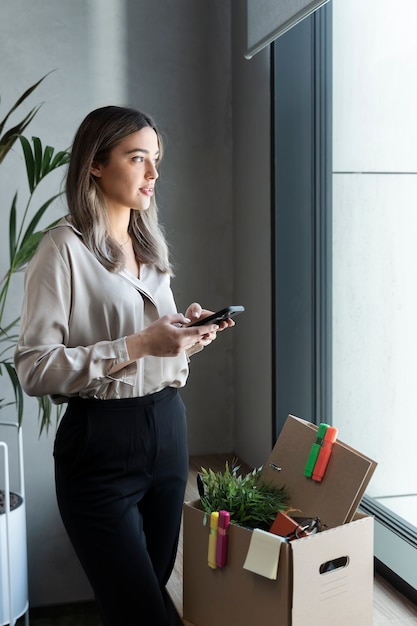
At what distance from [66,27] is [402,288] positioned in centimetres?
193

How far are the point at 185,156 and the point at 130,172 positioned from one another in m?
1.77

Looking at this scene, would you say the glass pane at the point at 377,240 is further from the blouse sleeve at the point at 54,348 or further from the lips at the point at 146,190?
the blouse sleeve at the point at 54,348

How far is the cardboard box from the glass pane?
733mm

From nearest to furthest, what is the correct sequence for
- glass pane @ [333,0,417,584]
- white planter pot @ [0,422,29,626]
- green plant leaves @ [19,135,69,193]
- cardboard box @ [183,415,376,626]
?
cardboard box @ [183,415,376,626], glass pane @ [333,0,417,584], green plant leaves @ [19,135,69,193], white planter pot @ [0,422,29,626]

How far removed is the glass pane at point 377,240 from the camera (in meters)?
2.52

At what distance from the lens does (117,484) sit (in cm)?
178

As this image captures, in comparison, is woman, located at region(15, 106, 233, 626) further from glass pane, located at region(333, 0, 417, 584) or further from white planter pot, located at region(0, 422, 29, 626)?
white planter pot, located at region(0, 422, 29, 626)

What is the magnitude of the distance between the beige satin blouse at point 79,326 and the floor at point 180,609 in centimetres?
80

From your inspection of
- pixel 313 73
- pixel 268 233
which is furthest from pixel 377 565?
pixel 313 73

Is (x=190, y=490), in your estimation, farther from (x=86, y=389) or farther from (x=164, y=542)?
(x=86, y=389)

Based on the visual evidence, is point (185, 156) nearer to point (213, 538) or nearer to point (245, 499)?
point (245, 499)

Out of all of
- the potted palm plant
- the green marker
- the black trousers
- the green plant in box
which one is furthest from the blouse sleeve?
the potted palm plant

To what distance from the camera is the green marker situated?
1.82 m

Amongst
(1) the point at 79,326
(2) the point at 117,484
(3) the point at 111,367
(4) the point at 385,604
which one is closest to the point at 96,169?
(1) the point at 79,326
